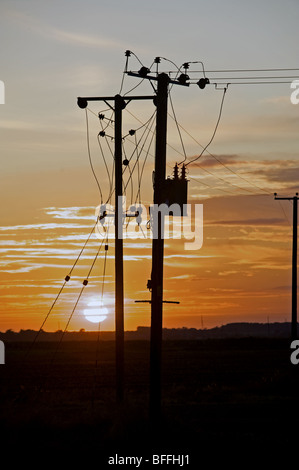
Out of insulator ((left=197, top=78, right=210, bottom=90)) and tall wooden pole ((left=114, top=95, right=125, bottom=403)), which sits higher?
insulator ((left=197, top=78, right=210, bottom=90))

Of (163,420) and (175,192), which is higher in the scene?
(175,192)

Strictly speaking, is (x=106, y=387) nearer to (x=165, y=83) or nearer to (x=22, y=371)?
(x=22, y=371)

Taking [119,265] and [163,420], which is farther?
[119,265]

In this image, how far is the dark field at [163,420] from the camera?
1842 cm

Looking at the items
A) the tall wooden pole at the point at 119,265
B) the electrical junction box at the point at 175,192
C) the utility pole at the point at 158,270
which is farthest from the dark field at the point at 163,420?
the electrical junction box at the point at 175,192

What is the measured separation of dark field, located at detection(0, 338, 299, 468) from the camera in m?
18.4

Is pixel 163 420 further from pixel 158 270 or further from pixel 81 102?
pixel 81 102

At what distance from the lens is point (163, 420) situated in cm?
2133

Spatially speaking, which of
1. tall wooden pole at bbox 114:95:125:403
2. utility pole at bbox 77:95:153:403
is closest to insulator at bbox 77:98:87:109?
utility pole at bbox 77:95:153:403

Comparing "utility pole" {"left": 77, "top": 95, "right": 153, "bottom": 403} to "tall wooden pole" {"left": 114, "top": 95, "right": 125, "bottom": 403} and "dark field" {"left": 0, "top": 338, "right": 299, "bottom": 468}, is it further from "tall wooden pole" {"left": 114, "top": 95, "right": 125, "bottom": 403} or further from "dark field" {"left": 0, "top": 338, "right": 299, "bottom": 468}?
"dark field" {"left": 0, "top": 338, "right": 299, "bottom": 468}

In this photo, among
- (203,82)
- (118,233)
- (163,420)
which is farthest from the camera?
(118,233)

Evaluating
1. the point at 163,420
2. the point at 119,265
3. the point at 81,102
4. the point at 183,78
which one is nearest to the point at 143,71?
the point at 183,78
